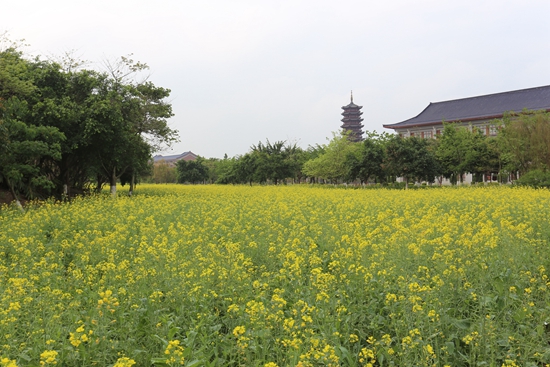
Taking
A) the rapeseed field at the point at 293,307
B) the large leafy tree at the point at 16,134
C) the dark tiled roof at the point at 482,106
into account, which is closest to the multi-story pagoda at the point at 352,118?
the dark tiled roof at the point at 482,106

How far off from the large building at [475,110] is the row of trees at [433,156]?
13287mm

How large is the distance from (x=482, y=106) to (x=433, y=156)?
29.6m

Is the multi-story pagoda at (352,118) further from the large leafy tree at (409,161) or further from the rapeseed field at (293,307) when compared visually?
the rapeseed field at (293,307)

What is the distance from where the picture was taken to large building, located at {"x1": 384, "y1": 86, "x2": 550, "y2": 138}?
5308 centimetres

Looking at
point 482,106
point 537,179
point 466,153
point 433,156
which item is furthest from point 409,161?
point 482,106

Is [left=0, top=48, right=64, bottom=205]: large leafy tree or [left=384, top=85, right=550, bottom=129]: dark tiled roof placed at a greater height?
[left=384, top=85, right=550, bottom=129]: dark tiled roof

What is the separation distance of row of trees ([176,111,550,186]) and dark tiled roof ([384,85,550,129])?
60.5ft

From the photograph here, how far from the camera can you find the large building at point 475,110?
5308 cm

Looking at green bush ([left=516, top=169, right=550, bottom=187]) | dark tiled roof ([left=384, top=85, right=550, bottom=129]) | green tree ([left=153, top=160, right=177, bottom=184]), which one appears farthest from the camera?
green tree ([left=153, top=160, right=177, bottom=184])

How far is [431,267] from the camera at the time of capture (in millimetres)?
6070

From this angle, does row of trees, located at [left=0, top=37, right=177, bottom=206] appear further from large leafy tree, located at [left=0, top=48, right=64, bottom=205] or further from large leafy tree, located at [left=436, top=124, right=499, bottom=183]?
large leafy tree, located at [left=436, top=124, right=499, bottom=183]

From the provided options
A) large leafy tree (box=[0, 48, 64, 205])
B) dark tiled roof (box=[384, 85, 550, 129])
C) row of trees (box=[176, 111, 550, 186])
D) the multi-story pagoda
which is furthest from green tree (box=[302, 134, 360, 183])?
the multi-story pagoda

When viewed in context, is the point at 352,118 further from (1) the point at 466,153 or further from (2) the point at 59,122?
(2) the point at 59,122

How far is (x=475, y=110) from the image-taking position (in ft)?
192
